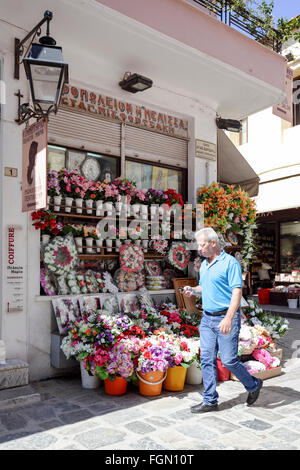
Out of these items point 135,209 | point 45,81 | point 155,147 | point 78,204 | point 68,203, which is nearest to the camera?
point 45,81

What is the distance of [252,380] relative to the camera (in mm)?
4719

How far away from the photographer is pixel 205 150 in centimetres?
837

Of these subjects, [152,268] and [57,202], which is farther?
[152,268]

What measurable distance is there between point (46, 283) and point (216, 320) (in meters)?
2.62

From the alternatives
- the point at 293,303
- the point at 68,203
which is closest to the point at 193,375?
the point at 68,203

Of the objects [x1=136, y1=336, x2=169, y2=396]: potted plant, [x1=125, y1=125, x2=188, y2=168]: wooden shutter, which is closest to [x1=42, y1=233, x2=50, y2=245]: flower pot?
[x1=136, y1=336, x2=169, y2=396]: potted plant

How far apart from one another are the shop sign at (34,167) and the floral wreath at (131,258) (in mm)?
2005

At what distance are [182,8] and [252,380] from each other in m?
5.59

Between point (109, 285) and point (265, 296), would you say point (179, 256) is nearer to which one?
point (109, 285)

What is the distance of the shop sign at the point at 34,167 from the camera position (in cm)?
481

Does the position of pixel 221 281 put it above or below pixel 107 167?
below

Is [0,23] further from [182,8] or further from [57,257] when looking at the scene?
[57,257]

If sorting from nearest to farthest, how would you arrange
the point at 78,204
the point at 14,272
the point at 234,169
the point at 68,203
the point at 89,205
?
the point at 14,272, the point at 68,203, the point at 78,204, the point at 89,205, the point at 234,169

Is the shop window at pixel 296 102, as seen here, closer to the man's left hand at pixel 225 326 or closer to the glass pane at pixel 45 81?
the glass pane at pixel 45 81
